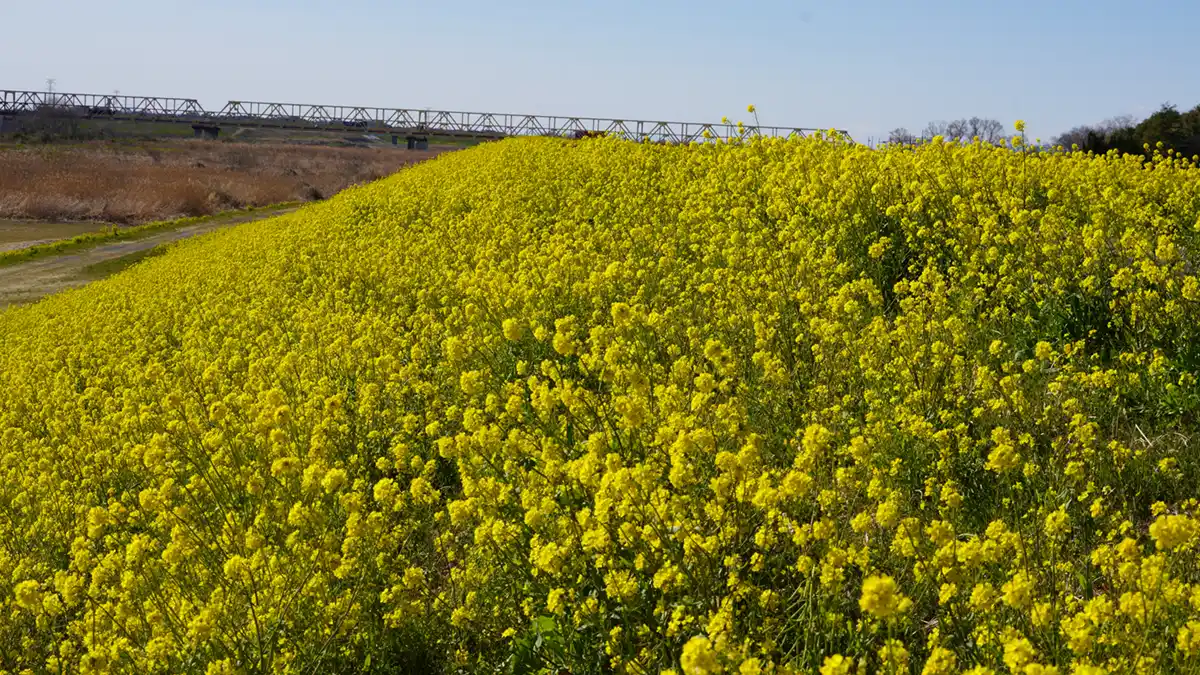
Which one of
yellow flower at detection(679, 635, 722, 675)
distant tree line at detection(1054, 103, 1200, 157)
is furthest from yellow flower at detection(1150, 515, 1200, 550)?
distant tree line at detection(1054, 103, 1200, 157)

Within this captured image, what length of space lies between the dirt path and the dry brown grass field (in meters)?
5.67

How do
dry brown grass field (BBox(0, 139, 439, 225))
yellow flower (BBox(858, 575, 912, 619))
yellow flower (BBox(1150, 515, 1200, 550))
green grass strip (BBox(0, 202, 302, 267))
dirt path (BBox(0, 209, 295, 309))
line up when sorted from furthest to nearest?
dry brown grass field (BBox(0, 139, 439, 225)), green grass strip (BBox(0, 202, 302, 267)), dirt path (BBox(0, 209, 295, 309)), yellow flower (BBox(1150, 515, 1200, 550)), yellow flower (BBox(858, 575, 912, 619))

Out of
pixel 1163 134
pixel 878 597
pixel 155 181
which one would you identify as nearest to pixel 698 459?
pixel 878 597

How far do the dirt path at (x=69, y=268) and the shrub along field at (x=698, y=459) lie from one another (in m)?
10.6

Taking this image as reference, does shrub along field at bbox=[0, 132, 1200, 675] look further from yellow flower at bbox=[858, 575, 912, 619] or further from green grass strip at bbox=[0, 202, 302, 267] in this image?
green grass strip at bbox=[0, 202, 302, 267]

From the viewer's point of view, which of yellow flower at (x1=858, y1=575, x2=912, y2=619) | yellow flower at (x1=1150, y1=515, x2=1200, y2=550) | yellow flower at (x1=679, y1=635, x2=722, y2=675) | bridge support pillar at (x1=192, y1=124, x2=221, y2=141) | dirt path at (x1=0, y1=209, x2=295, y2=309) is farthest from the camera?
bridge support pillar at (x1=192, y1=124, x2=221, y2=141)

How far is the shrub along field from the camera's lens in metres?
3.22

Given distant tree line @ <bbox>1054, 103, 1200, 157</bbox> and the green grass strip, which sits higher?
distant tree line @ <bbox>1054, 103, 1200, 157</bbox>

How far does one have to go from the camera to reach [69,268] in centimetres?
2158

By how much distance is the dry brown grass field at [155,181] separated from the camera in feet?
101

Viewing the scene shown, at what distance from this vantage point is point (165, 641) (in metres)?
3.93

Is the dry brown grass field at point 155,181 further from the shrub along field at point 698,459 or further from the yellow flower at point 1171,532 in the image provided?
the yellow flower at point 1171,532

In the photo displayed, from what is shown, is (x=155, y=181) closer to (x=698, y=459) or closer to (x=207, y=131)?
(x=698, y=459)

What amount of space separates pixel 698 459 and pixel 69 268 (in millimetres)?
21420
